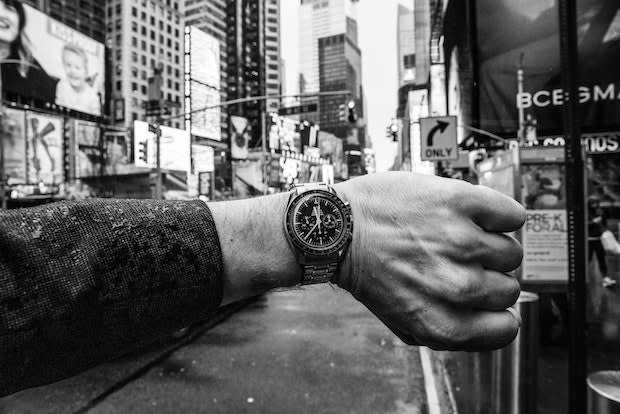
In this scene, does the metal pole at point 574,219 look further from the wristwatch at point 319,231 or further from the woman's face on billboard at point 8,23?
the woman's face on billboard at point 8,23

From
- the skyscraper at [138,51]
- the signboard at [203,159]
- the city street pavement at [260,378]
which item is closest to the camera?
the city street pavement at [260,378]

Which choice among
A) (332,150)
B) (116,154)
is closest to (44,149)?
(116,154)

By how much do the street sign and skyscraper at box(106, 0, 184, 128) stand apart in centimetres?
8514

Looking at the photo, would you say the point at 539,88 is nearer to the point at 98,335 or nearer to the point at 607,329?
the point at 607,329

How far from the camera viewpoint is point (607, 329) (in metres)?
7.24

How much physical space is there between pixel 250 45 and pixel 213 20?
15.5 meters

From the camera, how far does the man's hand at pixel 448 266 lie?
122 cm

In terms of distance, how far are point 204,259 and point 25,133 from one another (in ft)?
156

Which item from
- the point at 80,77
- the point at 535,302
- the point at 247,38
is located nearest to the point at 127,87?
the point at 80,77

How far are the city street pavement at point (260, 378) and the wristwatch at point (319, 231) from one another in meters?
3.83

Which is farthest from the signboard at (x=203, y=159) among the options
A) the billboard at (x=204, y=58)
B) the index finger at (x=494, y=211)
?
the index finger at (x=494, y=211)

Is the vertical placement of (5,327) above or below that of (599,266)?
above

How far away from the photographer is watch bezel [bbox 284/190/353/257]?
1.41 m

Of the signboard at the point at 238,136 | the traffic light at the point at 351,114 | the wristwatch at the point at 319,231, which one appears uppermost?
the signboard at the point at 238,136
